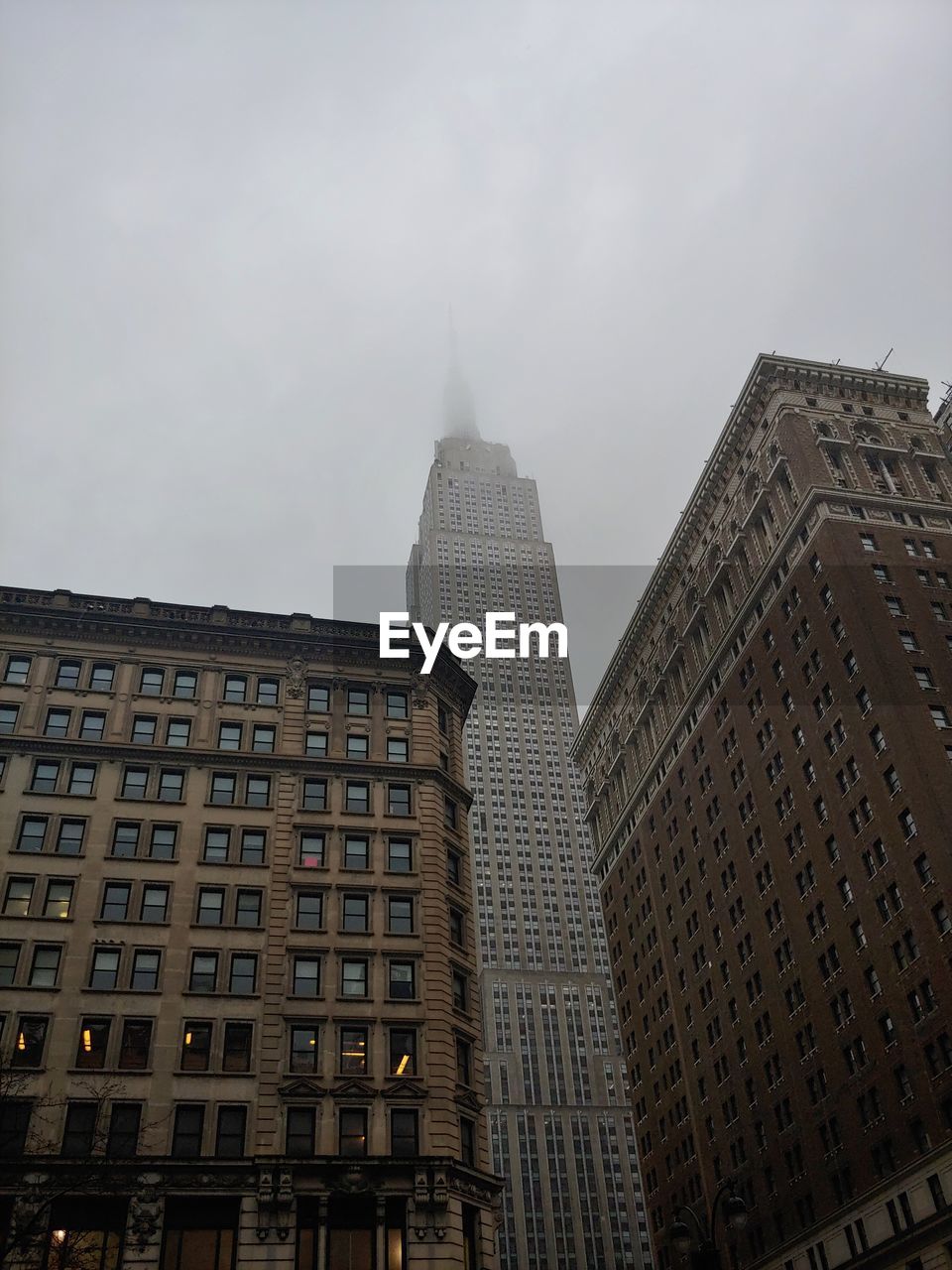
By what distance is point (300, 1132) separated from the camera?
162 feet

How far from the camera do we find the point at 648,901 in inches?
4579

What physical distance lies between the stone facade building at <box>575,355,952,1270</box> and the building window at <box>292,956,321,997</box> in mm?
38362

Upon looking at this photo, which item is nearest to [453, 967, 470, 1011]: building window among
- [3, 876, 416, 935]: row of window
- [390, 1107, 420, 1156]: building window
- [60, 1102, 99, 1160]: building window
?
[3, 876, 416, 935]: row of window

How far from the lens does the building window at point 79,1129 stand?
47031 millimetres

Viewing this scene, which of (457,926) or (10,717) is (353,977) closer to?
(457,926)

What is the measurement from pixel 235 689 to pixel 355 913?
14994mm

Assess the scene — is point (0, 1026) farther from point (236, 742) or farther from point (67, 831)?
point (236, 742)

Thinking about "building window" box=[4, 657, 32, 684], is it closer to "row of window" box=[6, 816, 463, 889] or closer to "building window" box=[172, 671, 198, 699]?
"building window" box=[172, 671, 198, 699]

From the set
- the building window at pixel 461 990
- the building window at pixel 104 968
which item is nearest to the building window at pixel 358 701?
the building window at pixel 461 990

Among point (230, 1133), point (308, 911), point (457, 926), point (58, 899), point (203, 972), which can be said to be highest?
point (457, 926)

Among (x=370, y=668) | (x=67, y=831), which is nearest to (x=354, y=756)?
(x=370, y=668)

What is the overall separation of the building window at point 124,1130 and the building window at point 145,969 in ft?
17.2

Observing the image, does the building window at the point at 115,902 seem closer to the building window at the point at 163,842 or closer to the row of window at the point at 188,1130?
the building window at the point at 163,842

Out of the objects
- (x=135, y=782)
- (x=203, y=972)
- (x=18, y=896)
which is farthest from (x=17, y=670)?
(x=203, y=972)
